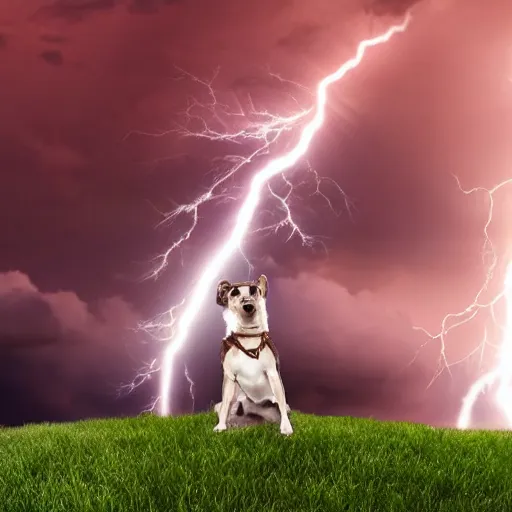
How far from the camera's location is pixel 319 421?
9570 mm

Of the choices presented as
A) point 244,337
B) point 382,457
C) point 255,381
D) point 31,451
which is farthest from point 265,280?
point 31,451

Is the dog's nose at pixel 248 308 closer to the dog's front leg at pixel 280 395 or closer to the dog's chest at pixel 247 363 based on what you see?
the dog's chest at pixel 247 363

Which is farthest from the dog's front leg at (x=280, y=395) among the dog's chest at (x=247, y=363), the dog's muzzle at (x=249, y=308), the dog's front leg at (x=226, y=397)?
the dog's muzzle at (x=249, y=308)

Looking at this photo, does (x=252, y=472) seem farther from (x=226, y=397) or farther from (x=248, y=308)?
(x=248, y=308)

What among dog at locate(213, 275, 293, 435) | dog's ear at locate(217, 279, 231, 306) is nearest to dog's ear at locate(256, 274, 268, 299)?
dog at locate(213, 275, 293, 435)

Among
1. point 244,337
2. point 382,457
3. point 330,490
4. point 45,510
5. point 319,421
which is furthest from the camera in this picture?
point 319,421

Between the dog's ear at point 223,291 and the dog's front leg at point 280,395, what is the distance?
0.90 metres

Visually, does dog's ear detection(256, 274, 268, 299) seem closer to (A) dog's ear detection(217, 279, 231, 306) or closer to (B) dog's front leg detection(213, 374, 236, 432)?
(A) dog's ear detection(217, 279, 231, 306)

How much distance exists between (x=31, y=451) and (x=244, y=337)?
2.60 meters

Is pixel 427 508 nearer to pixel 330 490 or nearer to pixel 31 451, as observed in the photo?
pixel 330 490

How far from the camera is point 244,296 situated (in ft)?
22.5

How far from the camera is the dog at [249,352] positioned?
6.90m

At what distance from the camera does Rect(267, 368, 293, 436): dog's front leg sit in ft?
22.5

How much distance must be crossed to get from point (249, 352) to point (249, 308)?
0.47 m
